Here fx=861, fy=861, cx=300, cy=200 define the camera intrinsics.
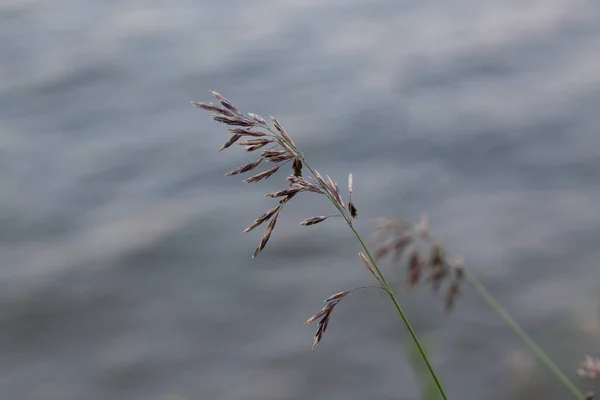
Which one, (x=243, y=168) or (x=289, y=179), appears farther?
(x=243, y=168)

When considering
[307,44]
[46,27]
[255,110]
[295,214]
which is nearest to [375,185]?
[295,214]

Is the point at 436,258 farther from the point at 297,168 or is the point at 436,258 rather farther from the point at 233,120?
the point at 233,120

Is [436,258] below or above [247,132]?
below

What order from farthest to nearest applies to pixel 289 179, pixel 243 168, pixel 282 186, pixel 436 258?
pixel 282 186 → pixel 436 258 → pixel 243 168 → pixel 289 179

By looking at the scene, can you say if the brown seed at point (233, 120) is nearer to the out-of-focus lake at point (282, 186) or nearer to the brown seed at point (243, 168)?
the brown seed at point (243, 168)

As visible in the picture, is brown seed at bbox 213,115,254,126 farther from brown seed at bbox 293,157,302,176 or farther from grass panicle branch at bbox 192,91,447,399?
brown seed at bbox 293,157,302,176

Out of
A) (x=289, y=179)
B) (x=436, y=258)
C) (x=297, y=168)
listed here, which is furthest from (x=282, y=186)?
(x=289, y=179)

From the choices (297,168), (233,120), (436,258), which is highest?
(233,120)

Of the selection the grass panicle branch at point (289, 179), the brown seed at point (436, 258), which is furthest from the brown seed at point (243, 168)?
the brown seed at point (436, 258)
